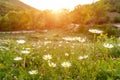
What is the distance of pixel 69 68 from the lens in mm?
4930

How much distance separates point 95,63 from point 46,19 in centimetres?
3820

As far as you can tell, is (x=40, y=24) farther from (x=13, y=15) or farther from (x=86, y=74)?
(x=86, y=74)

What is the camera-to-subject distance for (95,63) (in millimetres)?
4859

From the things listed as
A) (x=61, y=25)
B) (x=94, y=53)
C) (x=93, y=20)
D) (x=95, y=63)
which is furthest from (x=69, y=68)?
(x=61, y=25)

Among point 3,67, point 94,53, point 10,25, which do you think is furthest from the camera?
point 10,25

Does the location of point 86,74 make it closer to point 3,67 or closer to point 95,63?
point 95,63

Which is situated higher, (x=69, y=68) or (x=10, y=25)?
(x=69, y=68)

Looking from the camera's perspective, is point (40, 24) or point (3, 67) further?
point (40, 24)

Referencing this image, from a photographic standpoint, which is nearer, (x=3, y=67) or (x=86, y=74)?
(x=86, y=74)

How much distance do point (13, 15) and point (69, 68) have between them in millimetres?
38416

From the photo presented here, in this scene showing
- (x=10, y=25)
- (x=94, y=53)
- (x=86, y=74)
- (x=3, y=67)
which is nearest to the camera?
(x=86, y=74)

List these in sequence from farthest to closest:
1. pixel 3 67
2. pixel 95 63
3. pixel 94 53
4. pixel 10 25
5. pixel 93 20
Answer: pixel 10 25 < pixel 93 20 < pixel 94 53 < pixel 3 67 < pixel 95 63

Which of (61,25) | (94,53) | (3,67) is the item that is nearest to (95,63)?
(94,53)

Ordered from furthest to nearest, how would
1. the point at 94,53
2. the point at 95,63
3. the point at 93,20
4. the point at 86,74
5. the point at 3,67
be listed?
the point at 93,20 → the point at 94,53 → the point at 3,67 → the point at 95,63 → the point at 86,74
